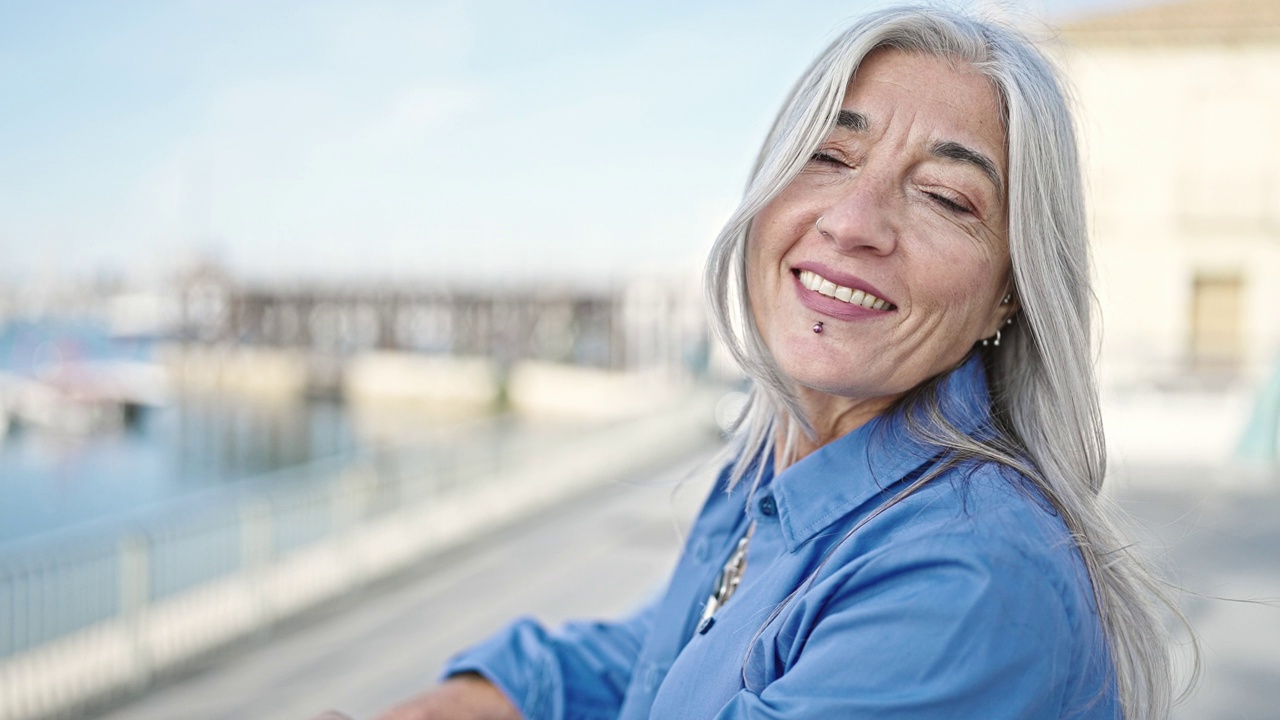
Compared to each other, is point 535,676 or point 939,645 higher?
point 939,645

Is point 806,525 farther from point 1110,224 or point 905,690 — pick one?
point 1110,224

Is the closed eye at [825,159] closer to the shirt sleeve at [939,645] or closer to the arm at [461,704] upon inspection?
the shirt sleeve at [939,645]

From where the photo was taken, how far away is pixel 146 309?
13038 centimetres

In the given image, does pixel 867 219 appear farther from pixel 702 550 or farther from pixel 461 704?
pixel 461 704

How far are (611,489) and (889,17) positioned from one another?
28.4 feet

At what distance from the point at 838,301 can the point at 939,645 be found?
19.5 inches

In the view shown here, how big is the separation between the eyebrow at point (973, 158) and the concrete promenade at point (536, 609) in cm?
214

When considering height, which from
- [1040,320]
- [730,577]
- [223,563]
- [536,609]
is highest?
[1040,320]

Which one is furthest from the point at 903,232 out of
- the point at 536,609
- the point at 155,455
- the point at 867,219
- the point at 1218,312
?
the point at 155,455

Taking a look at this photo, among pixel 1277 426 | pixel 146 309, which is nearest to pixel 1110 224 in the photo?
pixel 1277 426

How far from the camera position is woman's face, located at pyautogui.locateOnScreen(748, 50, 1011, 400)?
1219 mm

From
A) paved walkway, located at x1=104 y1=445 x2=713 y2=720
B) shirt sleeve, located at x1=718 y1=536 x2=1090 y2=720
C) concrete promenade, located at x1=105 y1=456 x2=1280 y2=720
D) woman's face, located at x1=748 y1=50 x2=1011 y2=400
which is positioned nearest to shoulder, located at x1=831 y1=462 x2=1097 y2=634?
shirt sleeve, located at x1=718 y1=536 x2=1090 y2=720

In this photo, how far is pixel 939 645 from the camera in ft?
2.98

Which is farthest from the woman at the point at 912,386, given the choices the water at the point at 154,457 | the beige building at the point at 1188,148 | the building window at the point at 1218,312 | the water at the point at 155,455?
the water at the point at 154,457
